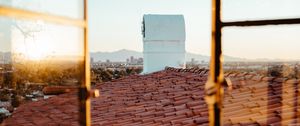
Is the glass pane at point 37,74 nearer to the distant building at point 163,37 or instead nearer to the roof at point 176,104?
the roof at point 176,104

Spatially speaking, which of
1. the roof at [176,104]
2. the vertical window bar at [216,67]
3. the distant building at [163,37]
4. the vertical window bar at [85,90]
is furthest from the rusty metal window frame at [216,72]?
the distant building at [163,37]

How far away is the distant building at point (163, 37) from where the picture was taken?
9031 millimetres

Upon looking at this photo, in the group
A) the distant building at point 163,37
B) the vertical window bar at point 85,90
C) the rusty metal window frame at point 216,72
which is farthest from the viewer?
the distant building at point 163,37

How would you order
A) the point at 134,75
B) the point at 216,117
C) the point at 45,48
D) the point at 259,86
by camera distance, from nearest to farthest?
1. the point at 216,117
2. the point at 45,48
3. the point at 259,86
4. the point at 134,75

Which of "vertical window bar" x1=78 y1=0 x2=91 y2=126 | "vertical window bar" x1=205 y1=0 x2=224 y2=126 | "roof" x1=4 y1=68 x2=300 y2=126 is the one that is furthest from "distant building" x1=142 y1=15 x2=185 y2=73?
"vertical window bar" x1=205 y1=0 x2=224 y2=126

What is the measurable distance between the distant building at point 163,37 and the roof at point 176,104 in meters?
1.22

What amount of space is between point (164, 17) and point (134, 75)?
1580mm

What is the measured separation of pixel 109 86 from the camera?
324 inches

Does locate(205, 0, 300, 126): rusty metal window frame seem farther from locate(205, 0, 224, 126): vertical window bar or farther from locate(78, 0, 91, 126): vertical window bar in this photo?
locate(78, 0, 91, 126): vertical window bar

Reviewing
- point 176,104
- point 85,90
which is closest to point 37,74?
point 176,104

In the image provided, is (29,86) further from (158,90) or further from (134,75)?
(158,90)

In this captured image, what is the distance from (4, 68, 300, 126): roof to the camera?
4.68 metres

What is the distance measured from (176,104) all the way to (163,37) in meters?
3.65

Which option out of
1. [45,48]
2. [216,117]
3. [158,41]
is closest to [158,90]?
[158,41]
